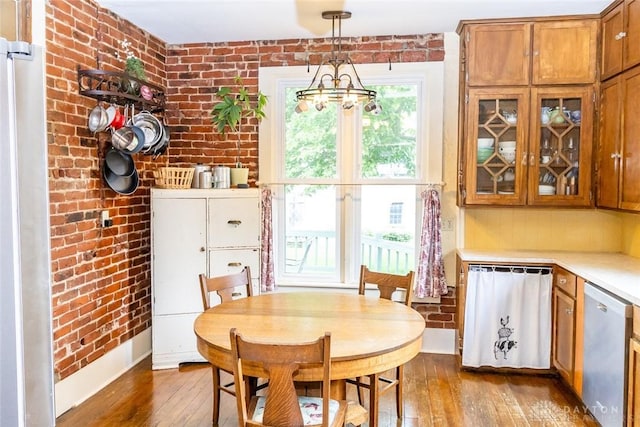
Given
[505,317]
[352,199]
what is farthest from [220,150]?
[505,317]

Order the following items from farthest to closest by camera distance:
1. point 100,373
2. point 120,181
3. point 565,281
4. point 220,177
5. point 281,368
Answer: point 220,177
point 120,181
point 100,373
point 565,281
point 281,368

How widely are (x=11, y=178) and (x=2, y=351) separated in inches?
14.3

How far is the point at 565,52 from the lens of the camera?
3.58m

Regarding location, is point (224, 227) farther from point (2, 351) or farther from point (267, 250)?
point (2, 351)

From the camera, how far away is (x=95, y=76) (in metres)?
3.14

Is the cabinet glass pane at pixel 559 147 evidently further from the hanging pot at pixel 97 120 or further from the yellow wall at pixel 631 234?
the hanging pot at pixel 97 120

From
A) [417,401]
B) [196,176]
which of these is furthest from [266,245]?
[417,401]

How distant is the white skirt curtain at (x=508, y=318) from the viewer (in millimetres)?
3479

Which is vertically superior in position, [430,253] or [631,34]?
[631,34]

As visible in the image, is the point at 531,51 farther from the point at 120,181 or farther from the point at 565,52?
the point at 120,181

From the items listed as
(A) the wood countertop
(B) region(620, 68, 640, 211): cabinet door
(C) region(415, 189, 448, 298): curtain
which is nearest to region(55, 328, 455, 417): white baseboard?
(C) region(415, 189, 448, 298): curtain

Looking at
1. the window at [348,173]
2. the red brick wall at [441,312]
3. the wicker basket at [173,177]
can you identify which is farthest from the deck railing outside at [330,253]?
the wicker basket at [173,177]

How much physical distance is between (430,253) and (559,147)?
1.23 meters

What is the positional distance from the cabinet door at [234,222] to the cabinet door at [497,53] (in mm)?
1915
